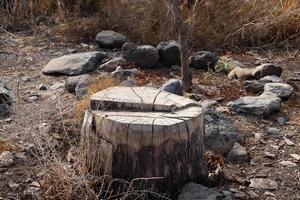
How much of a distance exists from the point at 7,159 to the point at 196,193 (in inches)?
50.9

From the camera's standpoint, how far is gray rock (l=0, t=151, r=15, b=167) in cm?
351

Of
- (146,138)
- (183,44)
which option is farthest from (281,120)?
(146,138)

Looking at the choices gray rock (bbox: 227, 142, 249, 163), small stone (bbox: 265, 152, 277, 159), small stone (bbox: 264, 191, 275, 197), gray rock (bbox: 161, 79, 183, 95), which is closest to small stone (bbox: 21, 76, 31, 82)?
gray rock (bbox: 161, 79, 183, 95)

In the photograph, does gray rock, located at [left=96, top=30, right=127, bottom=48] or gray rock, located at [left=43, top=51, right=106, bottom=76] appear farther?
gray rock, located at [left=96, top=30, right=127, bottom=48]

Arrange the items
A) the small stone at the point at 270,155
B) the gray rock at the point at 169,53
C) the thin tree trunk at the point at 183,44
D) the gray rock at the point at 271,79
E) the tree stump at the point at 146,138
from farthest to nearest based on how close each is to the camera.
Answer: the gray rock at the point at 169,53 < the gray rock at the point at 271,79 < the thin tree trunk at the point at 183,44 < the small stone at the point at 270,155 < the tree stump at the point at 146,138

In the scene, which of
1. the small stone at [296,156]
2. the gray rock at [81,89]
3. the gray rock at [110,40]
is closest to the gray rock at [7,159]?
the gray rock at [81,89]

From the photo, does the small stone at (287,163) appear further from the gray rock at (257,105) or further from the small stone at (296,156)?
the gray rock at (257,105)

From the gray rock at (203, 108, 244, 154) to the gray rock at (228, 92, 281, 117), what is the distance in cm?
40

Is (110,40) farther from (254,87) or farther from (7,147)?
(7,147)

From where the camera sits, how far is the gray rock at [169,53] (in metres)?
5.35

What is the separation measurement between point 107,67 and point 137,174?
2.43 meters

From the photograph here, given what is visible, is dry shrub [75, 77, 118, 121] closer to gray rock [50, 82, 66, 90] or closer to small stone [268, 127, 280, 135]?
gray rock [50, 82, 66, 90]

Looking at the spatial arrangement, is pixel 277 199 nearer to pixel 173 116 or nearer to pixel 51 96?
pixel 173 116

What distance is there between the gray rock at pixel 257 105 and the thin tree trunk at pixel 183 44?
47 cm
